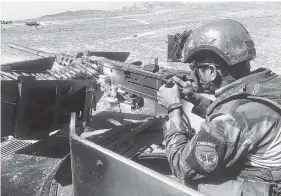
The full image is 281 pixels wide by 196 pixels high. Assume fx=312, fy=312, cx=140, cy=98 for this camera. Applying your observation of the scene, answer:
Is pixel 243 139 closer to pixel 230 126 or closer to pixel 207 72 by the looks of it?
pixel 230 126

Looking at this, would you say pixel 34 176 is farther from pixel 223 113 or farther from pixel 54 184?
pixel 223 113

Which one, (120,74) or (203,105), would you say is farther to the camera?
(120,74)

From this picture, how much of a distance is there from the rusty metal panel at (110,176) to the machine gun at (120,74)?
210 centimetres

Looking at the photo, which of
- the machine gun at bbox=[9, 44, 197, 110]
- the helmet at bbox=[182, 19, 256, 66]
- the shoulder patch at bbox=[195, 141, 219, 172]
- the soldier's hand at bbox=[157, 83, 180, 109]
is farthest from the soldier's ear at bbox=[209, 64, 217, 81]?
the machine gun at bbox=[9, 44, 197, 110]

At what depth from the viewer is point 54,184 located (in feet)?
14.1

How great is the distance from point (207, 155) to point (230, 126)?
0.90 feet

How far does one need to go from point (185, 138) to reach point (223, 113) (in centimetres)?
54

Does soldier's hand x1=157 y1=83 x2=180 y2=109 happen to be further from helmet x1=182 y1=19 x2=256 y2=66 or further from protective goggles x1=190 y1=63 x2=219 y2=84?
helmet x1=182 y1=19 x2=256 y2=66

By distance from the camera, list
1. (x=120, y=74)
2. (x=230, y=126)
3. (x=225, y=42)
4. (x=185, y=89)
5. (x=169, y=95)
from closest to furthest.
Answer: (x=230, y=126), (x=225, y=42), (x=169, y=95), (x=185, y=89), (x=120, y=74)

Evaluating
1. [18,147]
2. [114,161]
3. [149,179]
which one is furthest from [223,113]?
[18,147]

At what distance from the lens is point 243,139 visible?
2.33 m

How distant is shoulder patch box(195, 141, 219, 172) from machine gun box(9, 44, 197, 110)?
2025 millimetres

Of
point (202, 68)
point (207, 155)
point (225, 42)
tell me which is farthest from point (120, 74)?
point (207, 155)

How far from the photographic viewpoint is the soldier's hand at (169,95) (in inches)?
124
